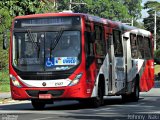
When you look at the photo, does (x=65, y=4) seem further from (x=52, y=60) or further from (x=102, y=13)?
(x=52, y=60)

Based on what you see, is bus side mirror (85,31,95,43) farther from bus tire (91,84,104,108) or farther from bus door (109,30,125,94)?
bus door (109,30,125,94)

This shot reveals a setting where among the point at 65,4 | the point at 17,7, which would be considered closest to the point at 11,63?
the point at 17,7

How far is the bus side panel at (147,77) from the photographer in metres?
29.2

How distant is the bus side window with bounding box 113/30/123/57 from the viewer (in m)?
24.8

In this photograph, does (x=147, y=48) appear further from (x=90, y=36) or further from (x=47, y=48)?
(x=47, y=48)

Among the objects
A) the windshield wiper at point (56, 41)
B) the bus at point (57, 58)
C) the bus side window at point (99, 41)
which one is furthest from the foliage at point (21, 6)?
the windshield wiper at point (56, 41)

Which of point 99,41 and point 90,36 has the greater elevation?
point 90,36

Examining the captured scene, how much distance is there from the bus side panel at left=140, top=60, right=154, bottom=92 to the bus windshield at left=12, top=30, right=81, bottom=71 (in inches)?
331

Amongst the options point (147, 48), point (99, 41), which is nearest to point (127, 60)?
point (99, 41)

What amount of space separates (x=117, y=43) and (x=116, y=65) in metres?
0.93

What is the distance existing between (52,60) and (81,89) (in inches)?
54.4

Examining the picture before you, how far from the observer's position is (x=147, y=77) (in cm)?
3034

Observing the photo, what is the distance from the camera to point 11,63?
21812mm

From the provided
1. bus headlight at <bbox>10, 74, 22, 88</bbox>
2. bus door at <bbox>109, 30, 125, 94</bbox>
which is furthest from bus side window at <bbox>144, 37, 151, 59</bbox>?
bus headlight at <bbox>10, 74, 22, 88</bbox>
